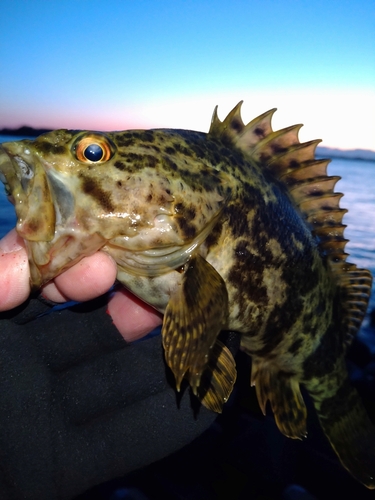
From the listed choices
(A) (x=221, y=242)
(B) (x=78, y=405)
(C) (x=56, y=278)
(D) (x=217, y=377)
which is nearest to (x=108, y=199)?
(C) (x=56, y=278)

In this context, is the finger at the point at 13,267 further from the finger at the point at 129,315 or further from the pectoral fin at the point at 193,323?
the finger at the point at 129,315

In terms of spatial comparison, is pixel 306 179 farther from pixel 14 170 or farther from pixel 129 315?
pixel 14 170

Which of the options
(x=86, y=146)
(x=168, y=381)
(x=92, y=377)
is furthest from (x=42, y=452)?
(x=86, y=146)

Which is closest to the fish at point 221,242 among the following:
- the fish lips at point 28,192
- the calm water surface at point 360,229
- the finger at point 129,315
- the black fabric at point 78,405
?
the fish lips at point 28,192

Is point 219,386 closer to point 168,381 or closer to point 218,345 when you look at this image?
point 218,345

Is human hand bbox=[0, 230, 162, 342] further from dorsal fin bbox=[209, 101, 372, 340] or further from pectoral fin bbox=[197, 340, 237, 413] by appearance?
dorsal fin bbox=[209, 101, 372, 340]

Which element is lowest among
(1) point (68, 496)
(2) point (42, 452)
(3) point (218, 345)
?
(1) point (68, 496)
